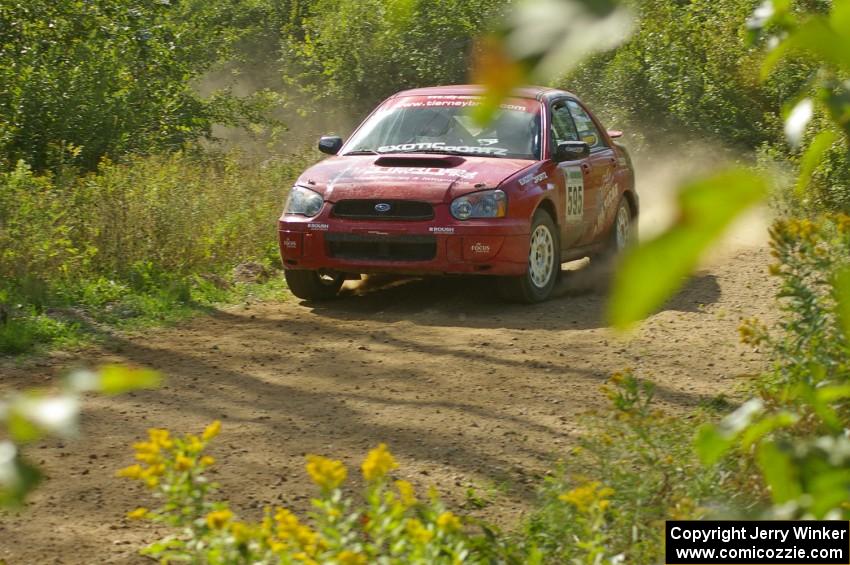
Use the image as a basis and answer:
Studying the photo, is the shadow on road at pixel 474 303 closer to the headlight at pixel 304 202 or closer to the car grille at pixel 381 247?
the car grille at pixel 381 247

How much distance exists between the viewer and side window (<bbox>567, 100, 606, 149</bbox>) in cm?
1136

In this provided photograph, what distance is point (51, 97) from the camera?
12844 mm

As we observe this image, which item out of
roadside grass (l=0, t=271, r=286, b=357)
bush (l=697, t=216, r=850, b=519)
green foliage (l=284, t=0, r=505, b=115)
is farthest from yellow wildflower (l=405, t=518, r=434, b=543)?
green foliage (l=284, t=0, r=505, b=115)

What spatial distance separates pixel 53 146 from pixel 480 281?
392 centimetres

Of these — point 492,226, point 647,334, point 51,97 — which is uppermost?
point 51,97

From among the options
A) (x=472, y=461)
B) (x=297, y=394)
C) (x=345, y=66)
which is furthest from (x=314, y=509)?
(x=345, y=66)

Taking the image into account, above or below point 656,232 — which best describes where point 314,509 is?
below

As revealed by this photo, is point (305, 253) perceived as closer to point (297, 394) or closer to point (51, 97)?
point (297, 394)

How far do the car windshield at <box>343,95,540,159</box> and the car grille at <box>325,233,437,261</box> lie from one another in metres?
1.03

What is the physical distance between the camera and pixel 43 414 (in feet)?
3.06

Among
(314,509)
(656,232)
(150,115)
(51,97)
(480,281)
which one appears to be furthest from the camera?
(150,115)

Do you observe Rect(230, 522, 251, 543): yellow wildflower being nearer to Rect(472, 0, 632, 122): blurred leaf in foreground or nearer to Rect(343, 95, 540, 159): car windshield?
Rect(472, 0, 632, 122): blurred leaf in foreground

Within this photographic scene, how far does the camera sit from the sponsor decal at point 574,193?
1055cm

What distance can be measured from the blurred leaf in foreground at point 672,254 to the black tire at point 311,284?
9.46 metres
